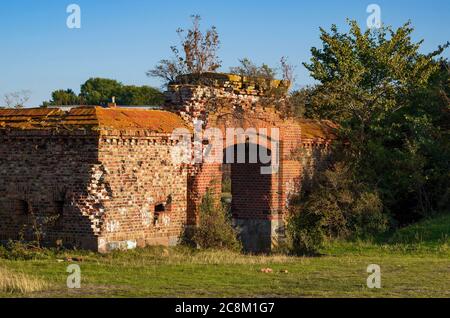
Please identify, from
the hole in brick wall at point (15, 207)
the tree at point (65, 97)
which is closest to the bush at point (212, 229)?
the hole in brick wall at point (15, 207)

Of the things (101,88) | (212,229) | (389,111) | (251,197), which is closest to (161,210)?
(212,229)

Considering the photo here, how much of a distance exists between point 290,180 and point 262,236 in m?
1.81

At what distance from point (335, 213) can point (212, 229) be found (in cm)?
384

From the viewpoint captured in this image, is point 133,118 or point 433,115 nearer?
point 133,118

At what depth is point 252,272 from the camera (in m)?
13.7

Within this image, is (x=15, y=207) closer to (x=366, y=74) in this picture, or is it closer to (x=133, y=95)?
(x=366, y=74)

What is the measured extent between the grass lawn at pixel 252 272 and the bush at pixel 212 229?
28.1 inches

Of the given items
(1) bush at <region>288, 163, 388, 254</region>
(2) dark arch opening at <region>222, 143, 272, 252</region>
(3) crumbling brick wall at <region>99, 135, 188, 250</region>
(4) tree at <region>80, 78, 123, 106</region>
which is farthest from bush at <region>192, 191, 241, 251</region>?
(4) tree at <region>80, 78, 123, 106</region>

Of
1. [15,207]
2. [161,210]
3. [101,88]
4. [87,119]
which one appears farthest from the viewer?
[101,88]

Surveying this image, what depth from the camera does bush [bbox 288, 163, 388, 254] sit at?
20031 mm

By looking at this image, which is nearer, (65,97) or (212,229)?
(212,229)
